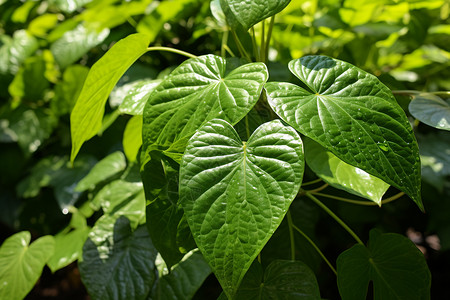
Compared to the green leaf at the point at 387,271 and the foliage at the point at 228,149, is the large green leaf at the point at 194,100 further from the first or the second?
the green leaf at the point at 387,271

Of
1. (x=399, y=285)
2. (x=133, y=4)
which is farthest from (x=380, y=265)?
(x=133, y=4)

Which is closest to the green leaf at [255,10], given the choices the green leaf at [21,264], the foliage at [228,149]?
the foliage at [228,149]

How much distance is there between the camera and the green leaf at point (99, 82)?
596 mm

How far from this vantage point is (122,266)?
703 millimetres

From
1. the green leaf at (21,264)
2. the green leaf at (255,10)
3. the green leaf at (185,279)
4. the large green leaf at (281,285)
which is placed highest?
the green leaf at (255,10)

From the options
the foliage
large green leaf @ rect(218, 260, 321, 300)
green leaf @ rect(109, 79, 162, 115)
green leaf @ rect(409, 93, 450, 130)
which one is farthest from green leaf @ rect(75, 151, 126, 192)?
green leaf @ rect(409, 93, 450, 130)

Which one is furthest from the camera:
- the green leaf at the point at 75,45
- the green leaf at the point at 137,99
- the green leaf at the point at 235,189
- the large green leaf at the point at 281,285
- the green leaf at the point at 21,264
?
the green leaf at the point at 75,45

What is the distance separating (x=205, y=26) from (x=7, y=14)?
2.71 ft

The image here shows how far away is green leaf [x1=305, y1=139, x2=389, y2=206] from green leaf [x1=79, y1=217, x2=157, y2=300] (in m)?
0.34

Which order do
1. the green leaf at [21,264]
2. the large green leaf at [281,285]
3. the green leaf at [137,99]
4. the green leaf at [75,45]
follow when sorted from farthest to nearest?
the green leaf at [75,45] → the green leaf at [21,264] → the green leaf at [137,99] → the large green leaf at [281,285]

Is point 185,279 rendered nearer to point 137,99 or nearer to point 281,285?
point 281,285

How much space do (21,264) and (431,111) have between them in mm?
857

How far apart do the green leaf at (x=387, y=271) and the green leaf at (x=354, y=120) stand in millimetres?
150

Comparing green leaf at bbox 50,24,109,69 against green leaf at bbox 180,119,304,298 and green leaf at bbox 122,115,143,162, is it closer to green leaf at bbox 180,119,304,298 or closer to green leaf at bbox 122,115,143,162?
green leaf at bbox 122,115,143,162
